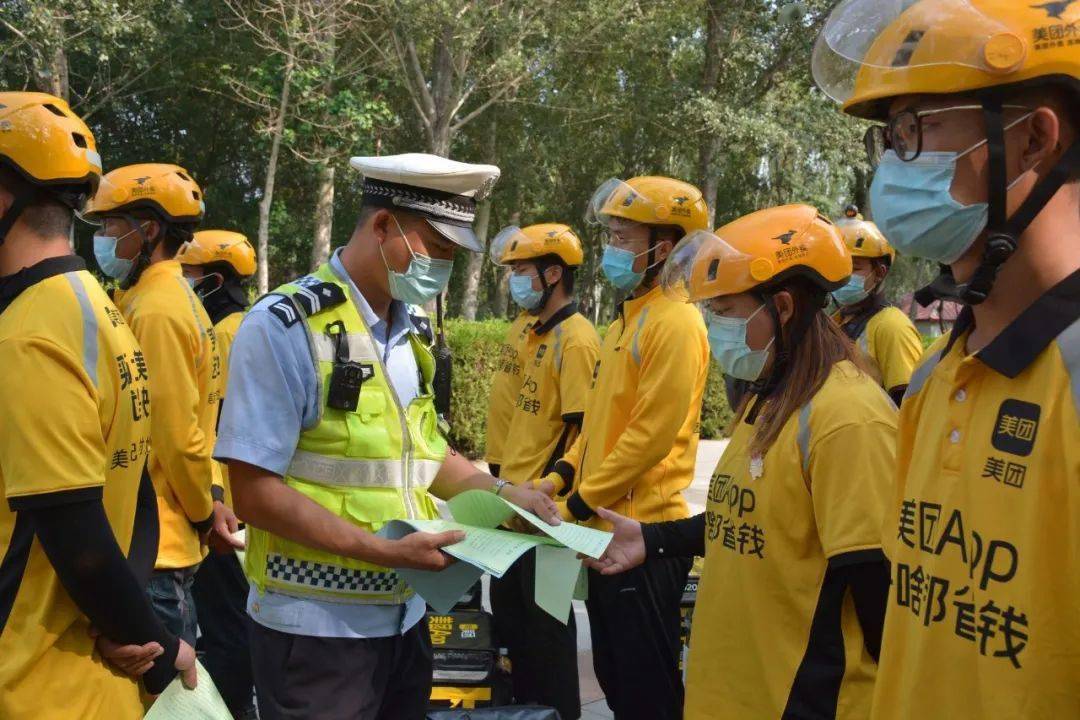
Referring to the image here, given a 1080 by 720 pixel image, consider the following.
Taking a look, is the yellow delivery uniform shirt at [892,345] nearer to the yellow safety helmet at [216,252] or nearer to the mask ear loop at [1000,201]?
the yellow safety helmet at [216,252]

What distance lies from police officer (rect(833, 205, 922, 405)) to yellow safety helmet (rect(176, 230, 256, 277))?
3718 millimetres

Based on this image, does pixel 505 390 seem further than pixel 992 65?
Yes

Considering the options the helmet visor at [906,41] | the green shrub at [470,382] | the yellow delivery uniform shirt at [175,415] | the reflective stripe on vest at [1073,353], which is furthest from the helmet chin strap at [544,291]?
the green shrub at [470,382]

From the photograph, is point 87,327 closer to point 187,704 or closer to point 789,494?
point 187,704

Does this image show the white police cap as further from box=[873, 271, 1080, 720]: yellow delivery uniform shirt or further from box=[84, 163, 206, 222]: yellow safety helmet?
box=[84, 163, 206, 222]: yellow safety helmet

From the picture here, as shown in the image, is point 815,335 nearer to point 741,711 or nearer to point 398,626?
point 741,711

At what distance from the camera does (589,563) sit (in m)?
3.63

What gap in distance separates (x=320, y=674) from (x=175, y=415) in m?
1.69

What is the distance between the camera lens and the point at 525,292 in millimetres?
6574

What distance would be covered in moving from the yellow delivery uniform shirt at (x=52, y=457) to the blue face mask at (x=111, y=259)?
2.21 m

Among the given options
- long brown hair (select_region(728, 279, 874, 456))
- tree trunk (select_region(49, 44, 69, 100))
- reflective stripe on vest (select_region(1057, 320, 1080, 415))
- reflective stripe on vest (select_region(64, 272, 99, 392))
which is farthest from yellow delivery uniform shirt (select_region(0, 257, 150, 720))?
tree trunk (select_region(49, 44, 69, 100))

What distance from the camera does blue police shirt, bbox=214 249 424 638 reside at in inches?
107

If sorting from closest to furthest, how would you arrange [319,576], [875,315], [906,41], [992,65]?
1. [992,65]
2. [906,41]
3. [319,576]
4. [875,315]

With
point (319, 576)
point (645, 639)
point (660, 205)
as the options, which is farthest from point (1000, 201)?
point (660, 205)
